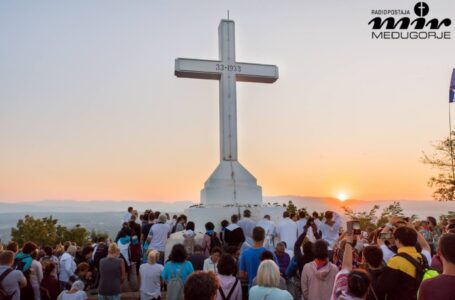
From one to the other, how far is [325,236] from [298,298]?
3.05 meters

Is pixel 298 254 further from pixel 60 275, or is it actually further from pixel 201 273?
pixel 60 275

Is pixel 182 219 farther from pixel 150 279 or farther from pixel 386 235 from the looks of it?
pixel 386 235

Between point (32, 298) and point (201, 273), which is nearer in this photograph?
point (201, 273)

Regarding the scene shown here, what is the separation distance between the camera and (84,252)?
9.33m

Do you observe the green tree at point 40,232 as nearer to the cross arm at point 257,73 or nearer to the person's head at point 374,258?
the cross arm at point 257,73

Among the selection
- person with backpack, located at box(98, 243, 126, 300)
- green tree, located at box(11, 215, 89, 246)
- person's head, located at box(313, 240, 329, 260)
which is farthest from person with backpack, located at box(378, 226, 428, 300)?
green tree, located at box(11, 215, 89, 246)

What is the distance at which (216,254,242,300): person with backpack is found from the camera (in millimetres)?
4750

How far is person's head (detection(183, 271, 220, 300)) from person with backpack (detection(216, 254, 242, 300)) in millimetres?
1507

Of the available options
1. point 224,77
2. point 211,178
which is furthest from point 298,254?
point 224,77

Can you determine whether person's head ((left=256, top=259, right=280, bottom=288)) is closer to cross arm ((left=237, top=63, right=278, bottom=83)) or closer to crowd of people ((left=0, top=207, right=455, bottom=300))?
crowd of people ((left=0, top=207, right=455, bottom=300))

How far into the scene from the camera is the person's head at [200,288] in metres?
3.24

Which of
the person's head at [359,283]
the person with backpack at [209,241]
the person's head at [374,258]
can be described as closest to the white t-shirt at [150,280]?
the person with backpack at [209,241]

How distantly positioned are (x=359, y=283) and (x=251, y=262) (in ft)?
7.80

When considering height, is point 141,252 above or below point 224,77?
below
